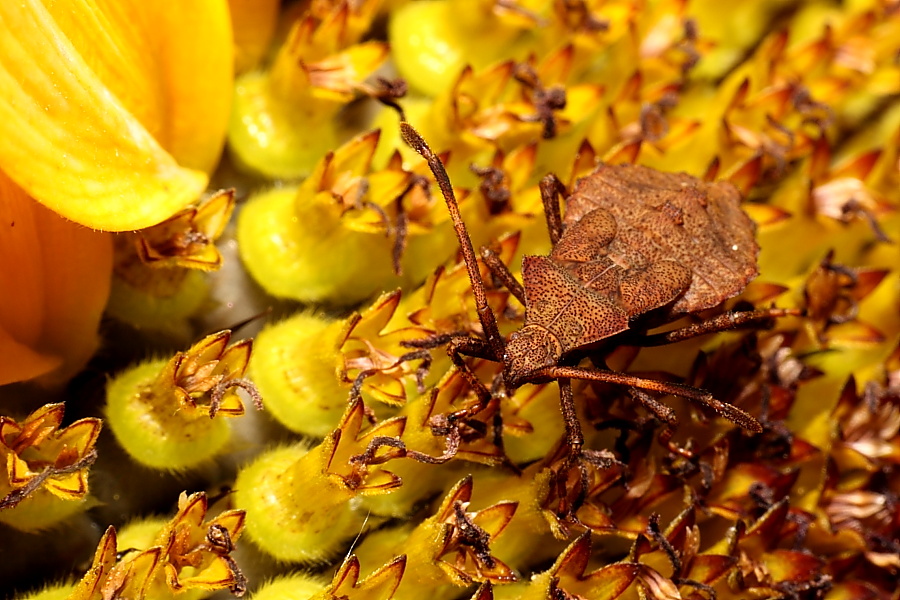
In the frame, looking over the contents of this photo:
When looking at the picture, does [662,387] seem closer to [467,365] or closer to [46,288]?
[467,365]

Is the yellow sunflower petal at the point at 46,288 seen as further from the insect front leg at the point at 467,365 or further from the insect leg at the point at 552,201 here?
the insect leg at the point at 552,201

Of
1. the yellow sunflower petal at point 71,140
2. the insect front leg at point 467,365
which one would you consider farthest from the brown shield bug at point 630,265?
the yellow sunflower petal at point 71,140

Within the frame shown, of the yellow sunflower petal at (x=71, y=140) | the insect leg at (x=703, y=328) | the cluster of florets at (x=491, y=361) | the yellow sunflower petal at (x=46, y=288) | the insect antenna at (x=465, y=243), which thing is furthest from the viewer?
the insect leg at (x=703, y=328)

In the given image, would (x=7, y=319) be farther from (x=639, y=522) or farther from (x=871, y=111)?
(x=871, y=111)

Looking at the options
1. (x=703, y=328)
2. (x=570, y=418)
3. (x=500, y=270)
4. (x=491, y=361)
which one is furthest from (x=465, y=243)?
(x=703, y=328)

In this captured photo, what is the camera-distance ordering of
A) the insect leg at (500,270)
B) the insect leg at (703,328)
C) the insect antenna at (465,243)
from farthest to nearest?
1. the insect leg at (703,328)
2. the insect leg at (500,270)
3. the insect antenna at (465,243)

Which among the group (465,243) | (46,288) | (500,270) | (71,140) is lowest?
(500,270)

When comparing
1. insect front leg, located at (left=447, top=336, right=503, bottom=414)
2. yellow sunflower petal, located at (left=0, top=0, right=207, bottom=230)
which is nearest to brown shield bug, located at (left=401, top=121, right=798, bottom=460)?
insect front leg, located at (left=447, top=336, right=503, bottom=414)

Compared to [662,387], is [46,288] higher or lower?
higher
